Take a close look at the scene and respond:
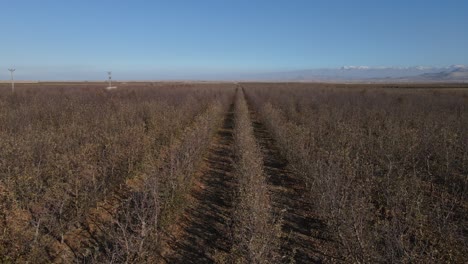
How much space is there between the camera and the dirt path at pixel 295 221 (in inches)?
184

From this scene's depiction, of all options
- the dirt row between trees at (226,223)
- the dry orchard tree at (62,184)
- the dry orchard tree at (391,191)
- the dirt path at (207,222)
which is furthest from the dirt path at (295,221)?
the dry orchard tree at (62,184)

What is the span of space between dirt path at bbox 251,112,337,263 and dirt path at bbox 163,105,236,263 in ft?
3.02

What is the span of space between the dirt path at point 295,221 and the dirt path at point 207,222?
3.02 feet

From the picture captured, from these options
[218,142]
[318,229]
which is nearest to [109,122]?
[218,142]

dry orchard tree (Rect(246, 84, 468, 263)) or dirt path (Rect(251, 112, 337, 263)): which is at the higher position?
dry orchard tree (Rect(246, 84, 468, 263))

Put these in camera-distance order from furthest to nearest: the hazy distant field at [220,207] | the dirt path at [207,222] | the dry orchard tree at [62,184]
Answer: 1. the dirt path at [207,222]
2. the dry orchard tree at [62,184]
3. the hazy distant field at [220,207]

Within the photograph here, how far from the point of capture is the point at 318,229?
5.47m

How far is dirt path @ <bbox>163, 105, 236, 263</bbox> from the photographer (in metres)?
4.61

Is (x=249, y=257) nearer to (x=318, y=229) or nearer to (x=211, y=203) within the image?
(x=318, y=229)

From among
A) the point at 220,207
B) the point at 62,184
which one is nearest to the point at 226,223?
the point at 220,207

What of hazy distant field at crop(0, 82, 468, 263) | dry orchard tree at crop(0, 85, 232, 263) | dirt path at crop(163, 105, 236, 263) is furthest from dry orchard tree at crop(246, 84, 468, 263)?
dry orchard tree at crop(0, 85, 232, 263)

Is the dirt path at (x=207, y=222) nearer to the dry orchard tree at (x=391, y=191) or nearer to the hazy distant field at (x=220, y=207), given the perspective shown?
the hazy distant field at (x=220, y=207)

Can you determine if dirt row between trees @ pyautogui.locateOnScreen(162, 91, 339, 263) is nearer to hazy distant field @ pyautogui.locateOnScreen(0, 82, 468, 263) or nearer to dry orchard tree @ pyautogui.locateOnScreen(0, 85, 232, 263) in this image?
hazy distant field @ pyautogui.locateOnScreen(0, 82, 468, 263)

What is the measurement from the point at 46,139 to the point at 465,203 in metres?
8.69
